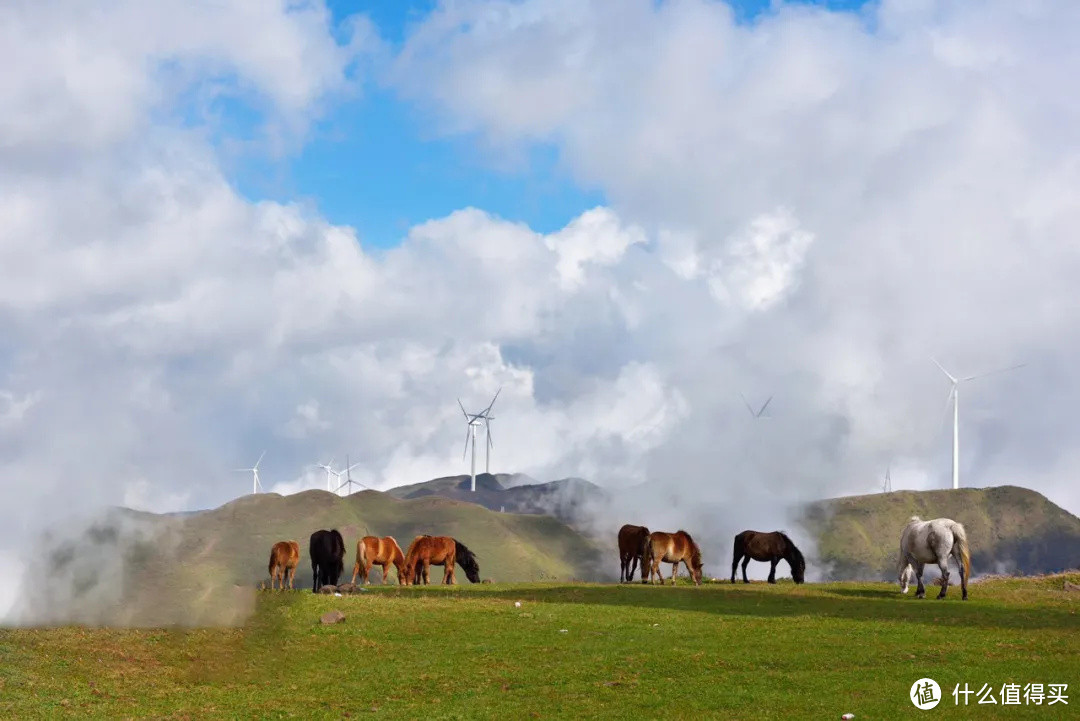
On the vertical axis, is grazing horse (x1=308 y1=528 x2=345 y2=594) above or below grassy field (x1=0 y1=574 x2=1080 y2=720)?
above

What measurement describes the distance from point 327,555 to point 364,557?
1597 mm

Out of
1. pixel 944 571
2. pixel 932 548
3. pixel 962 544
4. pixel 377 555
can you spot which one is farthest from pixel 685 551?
pixel 377 555

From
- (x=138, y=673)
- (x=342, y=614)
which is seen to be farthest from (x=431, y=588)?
(x=138, y=673)

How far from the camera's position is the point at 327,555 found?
→ 153 ft

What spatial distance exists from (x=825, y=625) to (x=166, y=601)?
1747 cm

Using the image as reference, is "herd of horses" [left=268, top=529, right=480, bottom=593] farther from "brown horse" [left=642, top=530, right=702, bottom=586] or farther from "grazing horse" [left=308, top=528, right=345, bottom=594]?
"brown horse" [left=642, top=530, right=702, bottom=586]

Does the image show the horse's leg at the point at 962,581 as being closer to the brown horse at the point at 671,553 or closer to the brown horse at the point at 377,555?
the brown horse at the point at 671,553

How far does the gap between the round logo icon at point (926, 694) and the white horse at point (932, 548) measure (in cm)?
1737

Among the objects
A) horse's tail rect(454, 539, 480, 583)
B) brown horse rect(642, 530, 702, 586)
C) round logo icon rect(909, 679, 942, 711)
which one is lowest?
round logo icon rect(909, 679, 942, 711)

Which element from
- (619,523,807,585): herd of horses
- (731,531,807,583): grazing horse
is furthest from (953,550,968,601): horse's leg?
(731,531,807,583): grazing horse

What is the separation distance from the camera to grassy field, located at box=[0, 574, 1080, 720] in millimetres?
21344

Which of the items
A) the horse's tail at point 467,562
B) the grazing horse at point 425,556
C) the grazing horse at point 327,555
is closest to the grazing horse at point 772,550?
the grazing horse at point 425,556

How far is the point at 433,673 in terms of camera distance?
24781 mm

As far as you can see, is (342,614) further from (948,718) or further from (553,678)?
(948,718)
